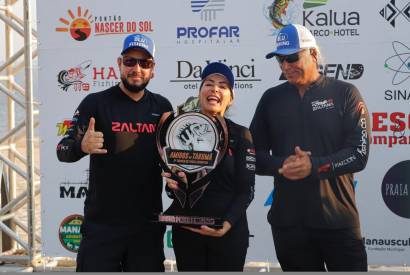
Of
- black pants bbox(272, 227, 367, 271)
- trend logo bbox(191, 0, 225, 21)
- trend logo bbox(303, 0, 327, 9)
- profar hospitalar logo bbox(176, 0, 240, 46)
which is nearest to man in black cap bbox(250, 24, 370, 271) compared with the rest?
black pants bbox(272, 227, 367, 271)

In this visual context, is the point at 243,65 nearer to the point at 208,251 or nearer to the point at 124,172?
the point at 124,172

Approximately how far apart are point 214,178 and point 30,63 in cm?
232

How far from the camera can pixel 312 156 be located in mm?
3711

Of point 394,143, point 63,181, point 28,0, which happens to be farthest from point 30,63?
point 394,143

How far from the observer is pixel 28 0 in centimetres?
460

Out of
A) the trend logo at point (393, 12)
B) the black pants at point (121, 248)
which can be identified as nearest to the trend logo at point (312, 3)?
the trend logo at point (393, 12)

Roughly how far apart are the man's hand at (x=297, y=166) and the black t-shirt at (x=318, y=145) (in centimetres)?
3

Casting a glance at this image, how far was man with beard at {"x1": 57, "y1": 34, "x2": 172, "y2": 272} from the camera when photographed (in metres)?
3.21

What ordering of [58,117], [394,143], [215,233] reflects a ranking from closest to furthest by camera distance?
[215,233]
[394,143]
[58,117]

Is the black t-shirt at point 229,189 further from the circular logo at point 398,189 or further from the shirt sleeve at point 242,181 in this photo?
the circular logo at point 398,189

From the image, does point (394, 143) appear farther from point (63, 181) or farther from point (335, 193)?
point (63, 181)

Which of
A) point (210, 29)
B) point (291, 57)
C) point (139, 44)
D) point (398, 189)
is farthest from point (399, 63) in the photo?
point (139, 44)

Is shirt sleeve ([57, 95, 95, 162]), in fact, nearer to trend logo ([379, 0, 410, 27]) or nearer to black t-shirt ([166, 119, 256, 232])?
black t-shirt ([166, 119, 256, 232])

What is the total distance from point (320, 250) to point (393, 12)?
188cm
